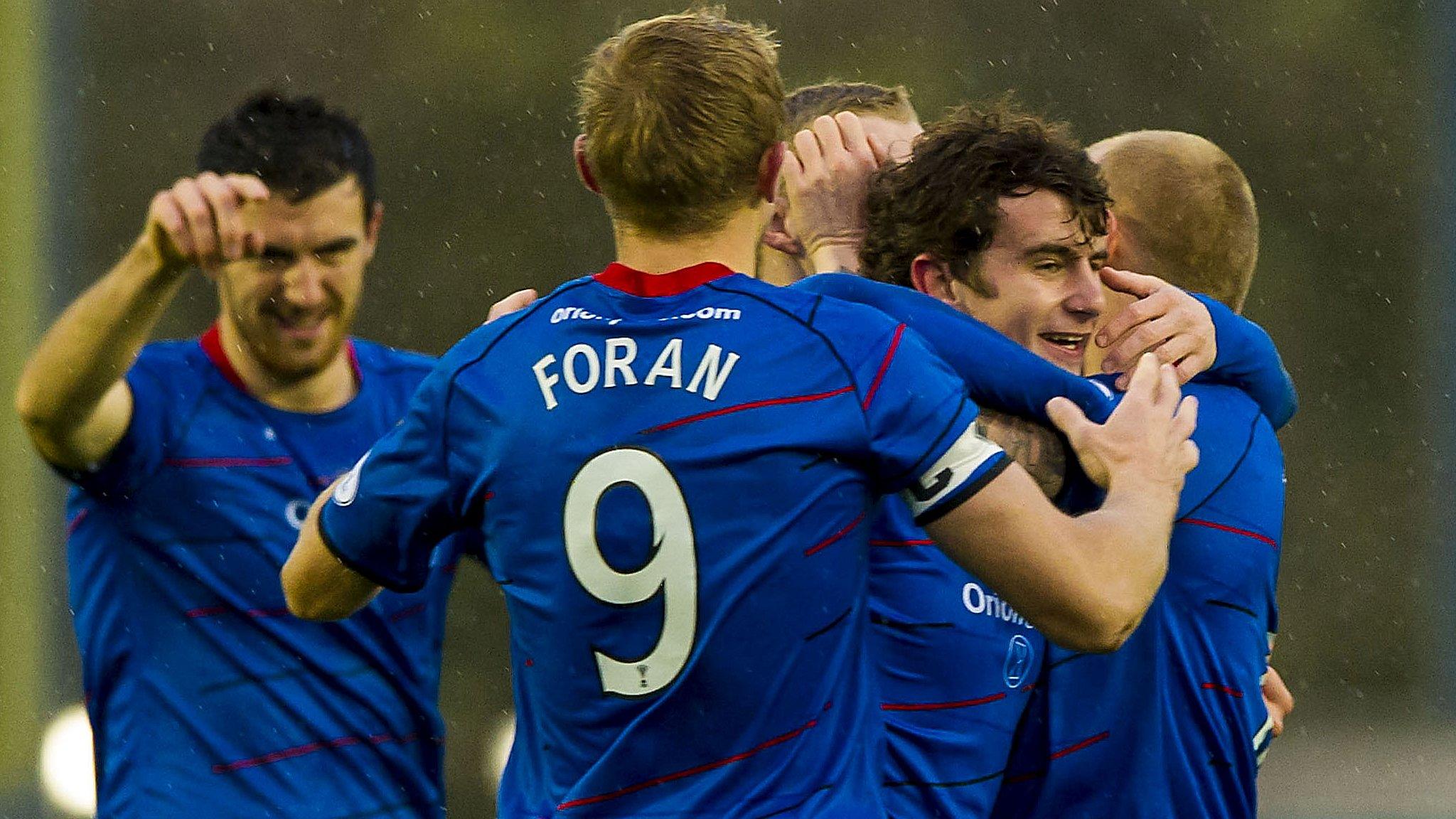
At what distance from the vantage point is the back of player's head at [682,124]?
286cm

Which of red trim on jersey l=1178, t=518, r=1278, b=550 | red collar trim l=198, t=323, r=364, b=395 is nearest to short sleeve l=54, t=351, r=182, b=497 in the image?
red collar trim l=198, t=323, r=364, b=395

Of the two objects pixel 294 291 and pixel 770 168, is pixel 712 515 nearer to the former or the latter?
pixel 770 168

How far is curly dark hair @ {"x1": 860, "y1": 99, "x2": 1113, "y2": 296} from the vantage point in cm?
368

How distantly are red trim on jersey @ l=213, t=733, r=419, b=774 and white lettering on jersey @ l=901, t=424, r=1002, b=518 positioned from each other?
182 centimetres

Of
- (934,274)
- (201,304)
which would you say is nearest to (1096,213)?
(934,274)

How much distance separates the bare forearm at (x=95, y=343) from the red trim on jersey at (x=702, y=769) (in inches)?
52.3

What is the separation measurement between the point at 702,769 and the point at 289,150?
2257 millimetres

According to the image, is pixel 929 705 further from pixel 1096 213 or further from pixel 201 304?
pixel 201 304

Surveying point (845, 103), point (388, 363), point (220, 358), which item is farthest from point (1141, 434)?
point (220, 358)

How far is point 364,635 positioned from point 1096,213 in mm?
1719

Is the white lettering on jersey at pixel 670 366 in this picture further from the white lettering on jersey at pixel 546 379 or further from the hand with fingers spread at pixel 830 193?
the hand with fingers spread at pixel 830 193

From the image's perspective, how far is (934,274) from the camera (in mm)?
3777

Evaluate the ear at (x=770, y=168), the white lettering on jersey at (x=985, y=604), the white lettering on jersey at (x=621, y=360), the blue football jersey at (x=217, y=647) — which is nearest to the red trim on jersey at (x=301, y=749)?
the blue football jersey at (x=217, y=647)

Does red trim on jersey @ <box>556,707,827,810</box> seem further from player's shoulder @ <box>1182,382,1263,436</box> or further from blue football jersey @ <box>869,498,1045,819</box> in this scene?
player's shoulder @ <box>1182,382,1263,436</box>
